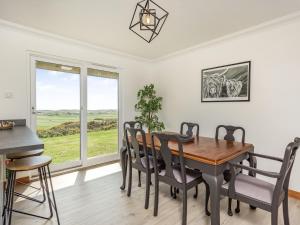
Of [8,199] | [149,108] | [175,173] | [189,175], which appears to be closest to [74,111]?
[149,108]

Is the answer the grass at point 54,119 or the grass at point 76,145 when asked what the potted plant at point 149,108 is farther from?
the grass at point 54,119

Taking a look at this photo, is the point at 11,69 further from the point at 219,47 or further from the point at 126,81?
the point at 219,47

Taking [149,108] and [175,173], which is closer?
[175,173]

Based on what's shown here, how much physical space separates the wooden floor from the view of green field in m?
0.69

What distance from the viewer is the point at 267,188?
1641 mm

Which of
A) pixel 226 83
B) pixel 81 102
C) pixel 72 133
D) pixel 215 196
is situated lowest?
pixel 215 196

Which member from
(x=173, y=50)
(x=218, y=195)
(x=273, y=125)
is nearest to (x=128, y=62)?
(x=173, y=50)

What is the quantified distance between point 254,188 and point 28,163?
2.16 meters

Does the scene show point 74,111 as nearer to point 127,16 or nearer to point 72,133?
point 72,133

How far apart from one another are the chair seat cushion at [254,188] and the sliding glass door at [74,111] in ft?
9.03

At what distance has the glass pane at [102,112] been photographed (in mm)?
3674

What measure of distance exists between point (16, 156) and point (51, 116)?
1.43m

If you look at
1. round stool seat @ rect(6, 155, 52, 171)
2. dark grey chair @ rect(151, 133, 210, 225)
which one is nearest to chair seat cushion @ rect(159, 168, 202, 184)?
dark grey chair @ rect(151, 133, 210, 225)

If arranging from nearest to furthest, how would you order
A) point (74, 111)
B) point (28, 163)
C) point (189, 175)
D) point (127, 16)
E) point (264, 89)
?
point (28, 163), point (189, 175), point (127, 16), point (264, 89), point (74, 111)
